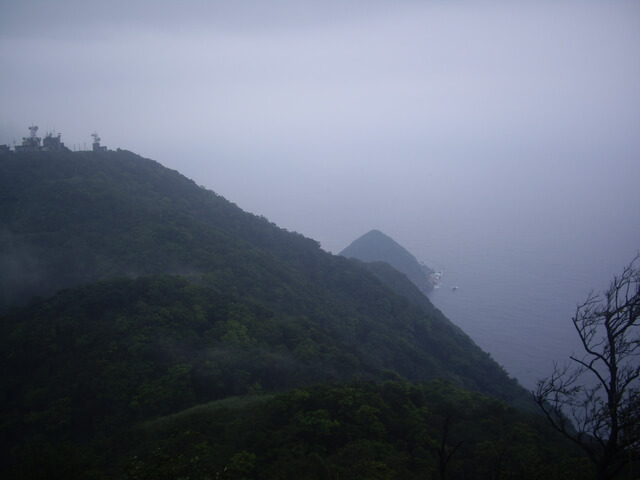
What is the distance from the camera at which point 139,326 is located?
41.9 ft

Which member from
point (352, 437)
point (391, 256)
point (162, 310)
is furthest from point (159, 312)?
point (391, 256)

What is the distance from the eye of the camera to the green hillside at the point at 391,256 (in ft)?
146

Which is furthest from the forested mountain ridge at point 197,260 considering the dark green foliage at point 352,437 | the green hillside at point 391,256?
the green hillside at point 391,256

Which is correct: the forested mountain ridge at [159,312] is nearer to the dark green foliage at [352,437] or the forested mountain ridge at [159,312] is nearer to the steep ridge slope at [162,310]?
the steep ridge slope at [162,310]

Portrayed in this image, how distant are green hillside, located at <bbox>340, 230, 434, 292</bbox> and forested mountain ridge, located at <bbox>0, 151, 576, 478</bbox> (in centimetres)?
1385

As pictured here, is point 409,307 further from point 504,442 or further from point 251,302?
point 504,442

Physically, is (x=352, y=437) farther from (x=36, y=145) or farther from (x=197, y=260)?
(x=36, y=145)

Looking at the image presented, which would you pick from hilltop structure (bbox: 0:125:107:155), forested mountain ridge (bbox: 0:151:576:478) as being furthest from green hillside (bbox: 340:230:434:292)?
hilltop structure (bbox: 0:125:107:155)

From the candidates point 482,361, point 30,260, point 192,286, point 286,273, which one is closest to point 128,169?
point 30,260

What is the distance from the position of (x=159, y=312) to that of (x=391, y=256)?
34360 mm

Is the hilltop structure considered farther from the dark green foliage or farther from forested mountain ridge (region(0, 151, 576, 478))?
the dark green foliage

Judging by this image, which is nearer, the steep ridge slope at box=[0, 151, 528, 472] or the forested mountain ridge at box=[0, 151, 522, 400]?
the steep ridge slope at box=[0, 151, 528, 472]

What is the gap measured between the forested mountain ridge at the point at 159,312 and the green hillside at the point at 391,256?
13847 mm

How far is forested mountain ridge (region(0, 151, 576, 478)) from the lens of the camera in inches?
410
